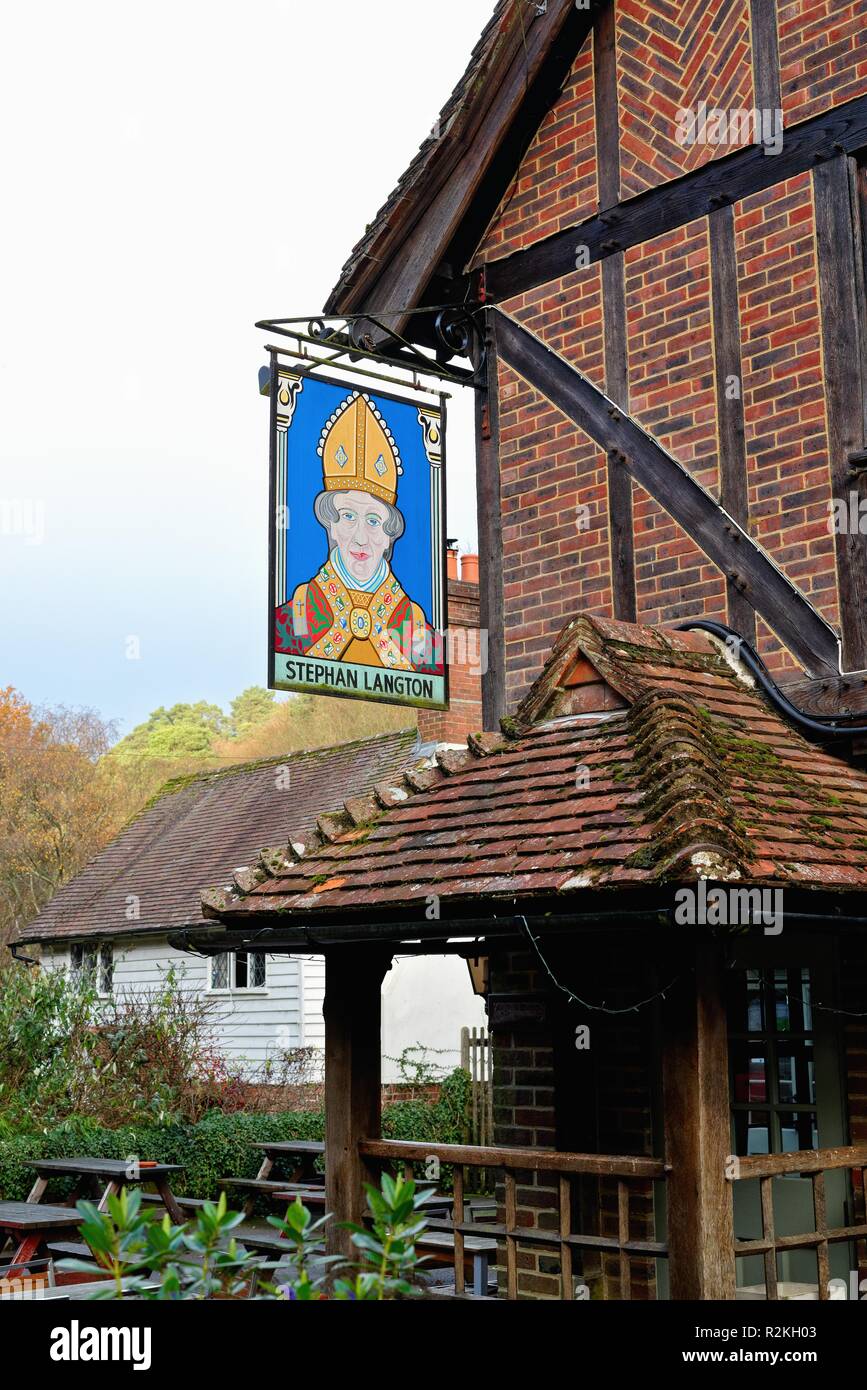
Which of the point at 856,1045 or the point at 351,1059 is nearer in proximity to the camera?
the point at 856,1045

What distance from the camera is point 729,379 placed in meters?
8.11

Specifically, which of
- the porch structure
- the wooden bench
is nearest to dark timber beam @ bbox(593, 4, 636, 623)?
the porch structure

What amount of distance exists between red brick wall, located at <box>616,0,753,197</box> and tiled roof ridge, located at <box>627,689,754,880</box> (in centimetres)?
350

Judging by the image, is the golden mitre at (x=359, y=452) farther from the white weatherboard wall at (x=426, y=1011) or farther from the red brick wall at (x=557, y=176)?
the white weatherboard wall at (x=426, y=1011)

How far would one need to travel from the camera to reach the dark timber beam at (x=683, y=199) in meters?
7.69

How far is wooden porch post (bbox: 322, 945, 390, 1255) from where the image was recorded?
289 inches

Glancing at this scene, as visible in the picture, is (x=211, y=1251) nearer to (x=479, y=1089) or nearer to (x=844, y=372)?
(x=844, y=372)

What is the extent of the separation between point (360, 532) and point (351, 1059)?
2959mm

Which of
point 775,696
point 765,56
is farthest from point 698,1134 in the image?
point 765,56

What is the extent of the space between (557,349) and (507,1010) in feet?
13.3

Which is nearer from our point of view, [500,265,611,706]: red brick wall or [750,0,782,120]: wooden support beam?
[750,0,782,120]: wooden support beam

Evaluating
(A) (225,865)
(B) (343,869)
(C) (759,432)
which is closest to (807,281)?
(C) (759,432)

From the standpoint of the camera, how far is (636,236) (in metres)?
8.66

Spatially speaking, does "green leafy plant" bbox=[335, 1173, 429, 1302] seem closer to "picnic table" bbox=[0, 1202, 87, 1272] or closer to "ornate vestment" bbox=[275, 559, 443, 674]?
"ornate vestment" bbox=[275, 559, 443, 674]
